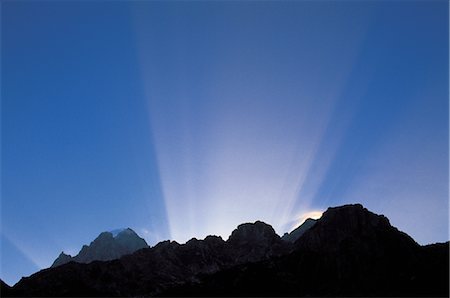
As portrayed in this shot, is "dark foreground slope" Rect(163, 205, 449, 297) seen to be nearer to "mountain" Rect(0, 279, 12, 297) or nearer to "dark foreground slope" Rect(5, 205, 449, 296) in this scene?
"dark foreground slope" Rect(5, 205, 449, 296)

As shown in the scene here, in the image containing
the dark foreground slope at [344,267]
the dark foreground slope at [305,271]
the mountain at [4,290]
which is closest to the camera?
the mountain at [4,290]

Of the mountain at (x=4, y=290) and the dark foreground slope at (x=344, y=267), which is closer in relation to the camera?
the mountain at (x=4, y=290)

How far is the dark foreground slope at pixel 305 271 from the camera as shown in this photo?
148500 mm

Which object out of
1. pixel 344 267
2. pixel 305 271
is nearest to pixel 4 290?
pixel 305 271

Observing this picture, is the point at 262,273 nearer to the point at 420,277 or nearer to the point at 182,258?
the point at 182,258

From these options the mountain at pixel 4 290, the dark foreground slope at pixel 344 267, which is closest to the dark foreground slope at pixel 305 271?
the dark foreground slope at pixel 344 267

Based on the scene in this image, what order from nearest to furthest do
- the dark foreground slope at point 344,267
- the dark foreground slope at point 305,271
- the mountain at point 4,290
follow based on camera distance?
the mountain at point 4,290, the dark foreground slope at point 344,267, the dark foreground slope at point 305,271

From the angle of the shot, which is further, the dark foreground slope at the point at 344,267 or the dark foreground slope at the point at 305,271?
the dark foreground slope at the point at 305,271

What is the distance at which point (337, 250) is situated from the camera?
16988cm

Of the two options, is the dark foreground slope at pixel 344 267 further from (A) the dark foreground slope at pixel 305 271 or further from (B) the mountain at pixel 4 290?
(B) the mountain at pixel 4 290

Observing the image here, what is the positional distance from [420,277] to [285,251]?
232 ft

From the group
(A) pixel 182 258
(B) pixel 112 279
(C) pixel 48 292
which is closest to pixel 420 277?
(A) pixel 182 258

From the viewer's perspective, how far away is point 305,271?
168 m

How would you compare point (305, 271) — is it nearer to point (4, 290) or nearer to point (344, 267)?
point (344, 267)
